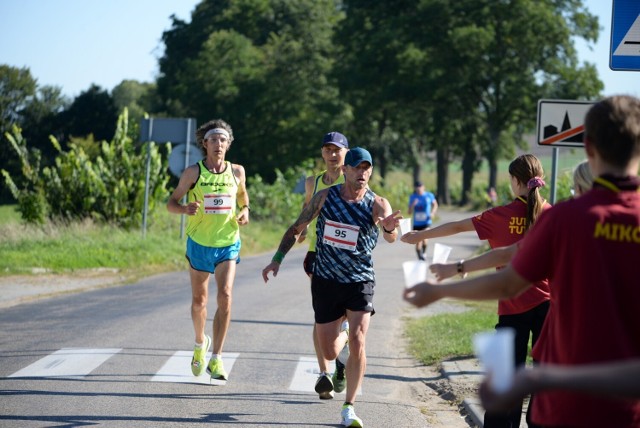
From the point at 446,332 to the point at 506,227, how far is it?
21.3 feet

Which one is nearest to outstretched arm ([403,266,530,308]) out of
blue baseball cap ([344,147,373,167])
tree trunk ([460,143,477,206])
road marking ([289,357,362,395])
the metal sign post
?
blue baseball cap ([344,147,373,167])

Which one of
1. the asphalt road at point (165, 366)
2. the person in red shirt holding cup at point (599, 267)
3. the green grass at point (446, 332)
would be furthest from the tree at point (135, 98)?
the person in red shirt holding cup at point (599, 267)

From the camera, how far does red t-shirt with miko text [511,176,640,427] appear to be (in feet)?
11.3

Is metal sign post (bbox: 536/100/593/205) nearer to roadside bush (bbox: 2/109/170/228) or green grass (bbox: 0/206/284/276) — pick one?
green grass (bbox: 0/206/284/276)

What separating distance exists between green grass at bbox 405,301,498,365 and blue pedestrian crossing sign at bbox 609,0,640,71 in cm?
435

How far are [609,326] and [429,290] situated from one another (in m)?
0.63

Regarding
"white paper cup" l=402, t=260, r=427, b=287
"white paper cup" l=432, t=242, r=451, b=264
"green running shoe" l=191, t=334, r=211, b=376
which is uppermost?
"white paper cup" l=402, t=260, r=427, b=287

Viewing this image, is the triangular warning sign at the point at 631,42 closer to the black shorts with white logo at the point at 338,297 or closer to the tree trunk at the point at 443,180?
the black shorts with white logo at the point at 338,297

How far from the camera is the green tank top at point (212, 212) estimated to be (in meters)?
9.30

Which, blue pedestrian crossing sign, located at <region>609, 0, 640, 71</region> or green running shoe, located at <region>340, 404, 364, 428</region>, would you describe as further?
blue pedestrian crossing sign, located at <region>609, 0, 640, 71</region>

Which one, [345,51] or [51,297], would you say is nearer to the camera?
[51,297]

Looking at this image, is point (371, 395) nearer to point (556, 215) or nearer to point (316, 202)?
point (316, 202)

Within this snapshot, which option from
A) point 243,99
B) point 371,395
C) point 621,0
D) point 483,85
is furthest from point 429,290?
point 243,99

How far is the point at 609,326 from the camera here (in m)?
3.46
